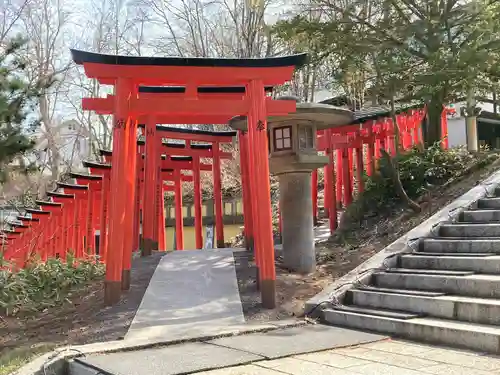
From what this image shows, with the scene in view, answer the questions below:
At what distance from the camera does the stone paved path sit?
454 cm

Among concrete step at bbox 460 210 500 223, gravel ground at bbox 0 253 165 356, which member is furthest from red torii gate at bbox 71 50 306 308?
concrete step at bbox 460 210 500 223

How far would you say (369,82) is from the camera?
11.8 m

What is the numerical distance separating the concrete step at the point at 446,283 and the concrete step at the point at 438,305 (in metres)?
0.13

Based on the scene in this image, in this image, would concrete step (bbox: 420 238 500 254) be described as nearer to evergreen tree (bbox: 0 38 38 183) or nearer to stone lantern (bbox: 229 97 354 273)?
stone lantern (bbox: 229 97 354 273)

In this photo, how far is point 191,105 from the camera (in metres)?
8.06

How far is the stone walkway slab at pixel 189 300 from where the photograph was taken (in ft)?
22.0

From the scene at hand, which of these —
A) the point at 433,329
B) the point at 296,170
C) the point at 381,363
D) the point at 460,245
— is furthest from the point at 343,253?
the point at 381,363

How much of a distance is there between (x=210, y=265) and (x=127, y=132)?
305 centimetres

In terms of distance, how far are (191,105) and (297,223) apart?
306 centimetres

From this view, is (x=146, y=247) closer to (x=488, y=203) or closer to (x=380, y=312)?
(x=380, y=312)

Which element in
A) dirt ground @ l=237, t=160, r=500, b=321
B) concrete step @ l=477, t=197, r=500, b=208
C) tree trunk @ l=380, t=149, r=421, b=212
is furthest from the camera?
tree trunk @ l=380, t=149, r=421, b=212

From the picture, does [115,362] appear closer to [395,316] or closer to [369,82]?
[395,316]

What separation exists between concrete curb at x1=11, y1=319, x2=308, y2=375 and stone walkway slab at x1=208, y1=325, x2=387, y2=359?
0.13 meters

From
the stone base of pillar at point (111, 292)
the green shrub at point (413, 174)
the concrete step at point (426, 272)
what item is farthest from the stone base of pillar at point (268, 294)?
the green shrub at point (413, 174)
